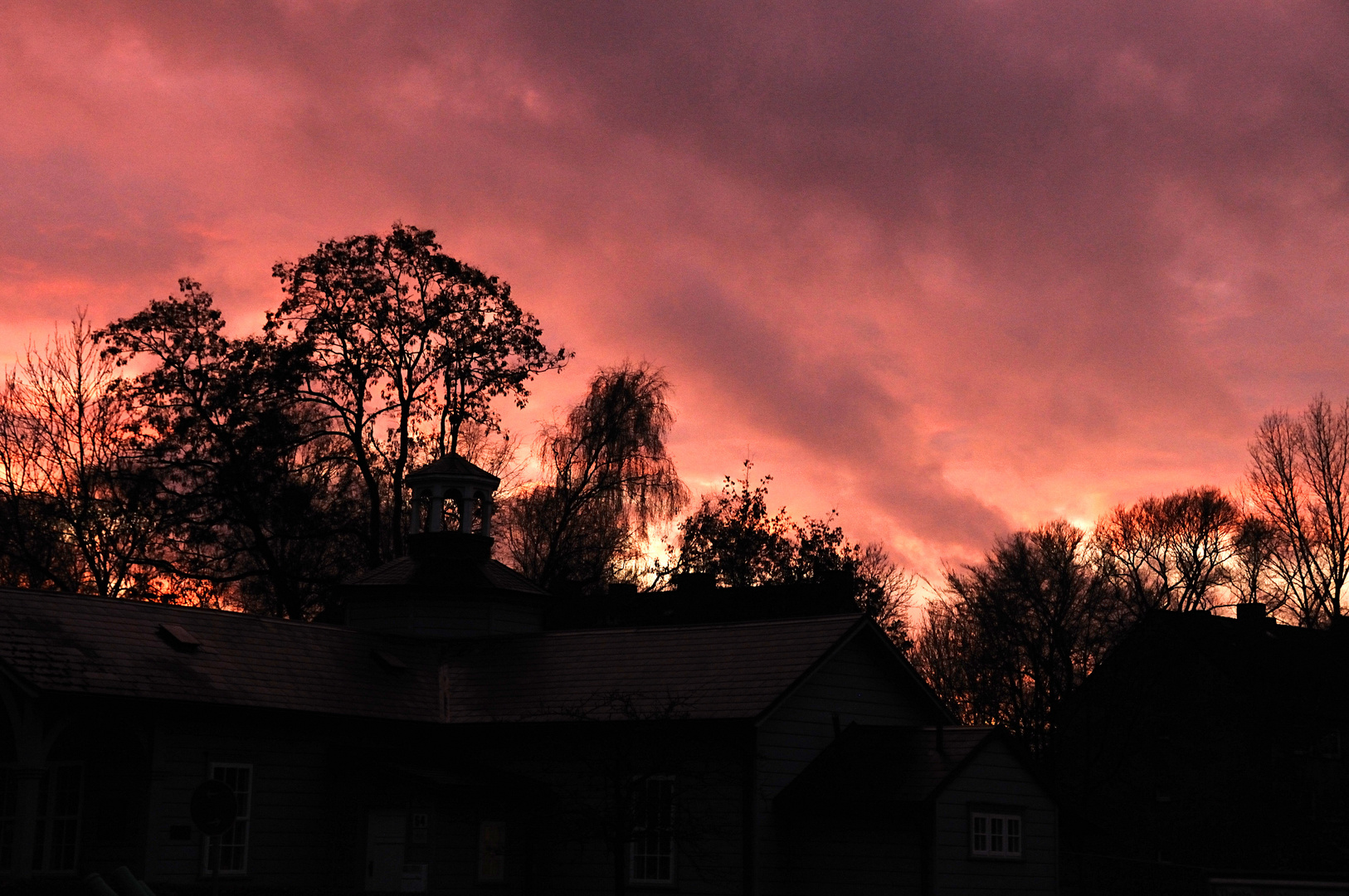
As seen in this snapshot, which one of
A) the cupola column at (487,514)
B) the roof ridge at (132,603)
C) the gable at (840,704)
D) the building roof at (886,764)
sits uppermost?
the cupola column at (487,514)

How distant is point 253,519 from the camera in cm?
4544

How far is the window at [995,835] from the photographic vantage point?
27531 millimetres

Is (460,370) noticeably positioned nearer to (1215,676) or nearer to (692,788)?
(692,788)

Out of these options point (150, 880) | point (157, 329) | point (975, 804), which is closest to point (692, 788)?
point (975, 804)

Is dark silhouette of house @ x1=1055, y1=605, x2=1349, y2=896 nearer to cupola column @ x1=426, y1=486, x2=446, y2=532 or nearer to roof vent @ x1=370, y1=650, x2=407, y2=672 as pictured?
cupola column @ x1=426, y1=486, x2=446, y2=532

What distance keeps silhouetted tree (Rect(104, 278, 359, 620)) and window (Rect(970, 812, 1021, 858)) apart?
26125 millimetres

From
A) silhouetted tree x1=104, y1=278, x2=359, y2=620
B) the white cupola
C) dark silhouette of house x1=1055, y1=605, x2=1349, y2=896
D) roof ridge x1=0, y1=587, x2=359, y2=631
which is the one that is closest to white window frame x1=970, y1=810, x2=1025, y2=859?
roof ridge x1=0, y1=587, x2=359, y2=631

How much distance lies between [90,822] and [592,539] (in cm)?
2598

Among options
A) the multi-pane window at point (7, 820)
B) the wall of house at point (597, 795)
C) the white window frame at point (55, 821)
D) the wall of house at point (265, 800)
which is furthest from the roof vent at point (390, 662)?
the multi-pane window at point (7, 820)

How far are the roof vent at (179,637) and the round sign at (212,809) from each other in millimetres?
9893

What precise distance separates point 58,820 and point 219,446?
66.1 ft

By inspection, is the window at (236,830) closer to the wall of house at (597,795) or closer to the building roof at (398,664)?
the building roof at (398,664)

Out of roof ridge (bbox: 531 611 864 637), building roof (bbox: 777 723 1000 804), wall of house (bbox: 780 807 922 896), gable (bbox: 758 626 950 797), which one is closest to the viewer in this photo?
wall of house (bbox: 780 807 922 896)

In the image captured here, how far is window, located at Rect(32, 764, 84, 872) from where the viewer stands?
26.1m
